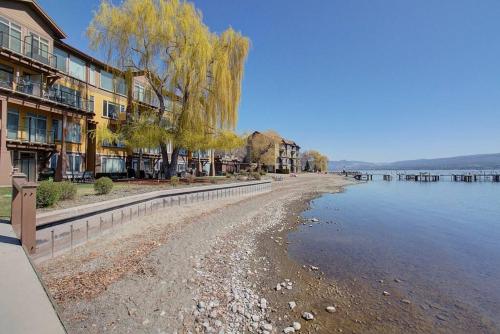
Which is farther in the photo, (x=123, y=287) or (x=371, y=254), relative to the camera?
(x=371, y=254)

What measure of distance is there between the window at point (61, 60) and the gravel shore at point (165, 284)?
19586mm

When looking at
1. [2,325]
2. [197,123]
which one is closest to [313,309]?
[2,325]

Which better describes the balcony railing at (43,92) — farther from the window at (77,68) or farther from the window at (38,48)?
the window at (77,68)

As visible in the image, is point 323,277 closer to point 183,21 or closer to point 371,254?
point 371,254

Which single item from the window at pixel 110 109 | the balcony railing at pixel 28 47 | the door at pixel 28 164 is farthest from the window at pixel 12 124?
the window at pixel 110 109

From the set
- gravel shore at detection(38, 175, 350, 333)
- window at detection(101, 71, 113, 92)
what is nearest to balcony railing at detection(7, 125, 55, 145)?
Result: window at detection(101, 71, 113, 92)

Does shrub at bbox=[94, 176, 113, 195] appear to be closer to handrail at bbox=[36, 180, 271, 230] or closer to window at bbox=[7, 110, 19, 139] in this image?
handrail at bbox=[36, 180, 271, 230]

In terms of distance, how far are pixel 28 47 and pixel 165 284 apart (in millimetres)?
23205

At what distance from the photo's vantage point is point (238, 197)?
25.9 meters

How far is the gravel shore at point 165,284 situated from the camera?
18.4 ft

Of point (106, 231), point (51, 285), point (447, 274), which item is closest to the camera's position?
point (51, 285)

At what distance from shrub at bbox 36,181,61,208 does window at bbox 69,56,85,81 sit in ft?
63.7

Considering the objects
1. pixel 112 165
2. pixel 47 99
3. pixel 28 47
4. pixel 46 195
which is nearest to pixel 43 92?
Answer: pixel 47 99

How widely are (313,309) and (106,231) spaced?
312 inches
